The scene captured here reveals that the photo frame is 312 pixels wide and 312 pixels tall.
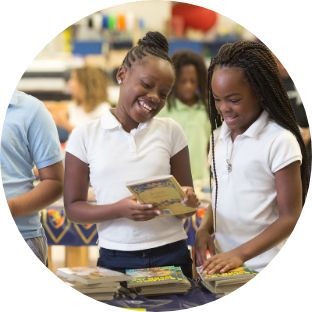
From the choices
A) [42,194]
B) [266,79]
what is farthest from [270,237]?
[42,194]

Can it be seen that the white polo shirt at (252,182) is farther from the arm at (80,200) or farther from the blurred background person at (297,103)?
the arm at (80,200)

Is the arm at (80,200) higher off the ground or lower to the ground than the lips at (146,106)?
lower

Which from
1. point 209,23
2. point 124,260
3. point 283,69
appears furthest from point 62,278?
point 209,23

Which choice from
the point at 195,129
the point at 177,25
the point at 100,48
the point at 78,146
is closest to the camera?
the point at 78,146

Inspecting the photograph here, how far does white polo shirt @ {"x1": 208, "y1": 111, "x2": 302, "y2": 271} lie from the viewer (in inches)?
34.6

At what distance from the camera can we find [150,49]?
0.96m

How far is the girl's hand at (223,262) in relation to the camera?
34.5 inches

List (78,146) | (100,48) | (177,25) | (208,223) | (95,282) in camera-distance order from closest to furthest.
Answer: (95,282) → (78,146) → (208,223) → (100,48) → (177,25)

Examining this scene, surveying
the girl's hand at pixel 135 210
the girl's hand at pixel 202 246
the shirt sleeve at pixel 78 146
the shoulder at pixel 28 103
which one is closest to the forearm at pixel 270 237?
the girl's hand at pixel 202 246

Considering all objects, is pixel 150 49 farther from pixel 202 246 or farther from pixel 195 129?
pixel 202 246

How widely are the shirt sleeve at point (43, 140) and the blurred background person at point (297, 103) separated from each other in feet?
1.97

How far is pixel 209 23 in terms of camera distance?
223cm

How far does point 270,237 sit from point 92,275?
43 cm

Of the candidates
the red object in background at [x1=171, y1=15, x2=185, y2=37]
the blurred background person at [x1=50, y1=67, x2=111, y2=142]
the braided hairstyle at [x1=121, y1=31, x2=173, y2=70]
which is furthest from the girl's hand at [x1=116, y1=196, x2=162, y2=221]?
the red object in background at [x1=171, y1=15, x2=185, y2=37]
